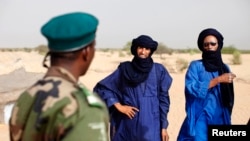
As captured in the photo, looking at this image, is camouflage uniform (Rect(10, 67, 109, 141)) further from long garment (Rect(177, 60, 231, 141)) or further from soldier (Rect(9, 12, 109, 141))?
long garment (Rect(177, 60, 231, 141))

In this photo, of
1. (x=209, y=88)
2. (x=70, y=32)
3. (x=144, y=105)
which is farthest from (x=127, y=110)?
(x=70, y=32)

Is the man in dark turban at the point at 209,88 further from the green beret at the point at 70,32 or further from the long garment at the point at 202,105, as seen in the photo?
the green beret at the point at 70,32

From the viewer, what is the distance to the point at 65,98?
2.01 metres

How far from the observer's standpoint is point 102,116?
2.04 m

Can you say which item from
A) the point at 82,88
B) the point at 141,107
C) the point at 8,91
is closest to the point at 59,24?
the point at 82,88

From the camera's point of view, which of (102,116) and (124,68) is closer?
(102,116)

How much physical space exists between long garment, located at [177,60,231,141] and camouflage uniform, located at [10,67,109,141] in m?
3.24

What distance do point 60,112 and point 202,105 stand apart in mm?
3486

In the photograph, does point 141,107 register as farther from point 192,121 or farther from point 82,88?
point 82,88

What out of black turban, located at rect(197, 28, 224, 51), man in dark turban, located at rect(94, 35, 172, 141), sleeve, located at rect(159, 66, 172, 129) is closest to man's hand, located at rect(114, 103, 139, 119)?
man in dark turban, located at rect(94, 35, 172, 141)

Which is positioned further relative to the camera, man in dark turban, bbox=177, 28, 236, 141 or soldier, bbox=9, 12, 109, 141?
man in dark turban, bbox=177, 28, 236, 141

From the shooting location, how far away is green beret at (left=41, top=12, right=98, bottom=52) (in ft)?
6.90

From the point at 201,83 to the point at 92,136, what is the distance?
3.33 metres

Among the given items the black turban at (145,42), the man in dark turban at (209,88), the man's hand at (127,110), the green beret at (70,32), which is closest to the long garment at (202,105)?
the man in dark turban at (209,88)
